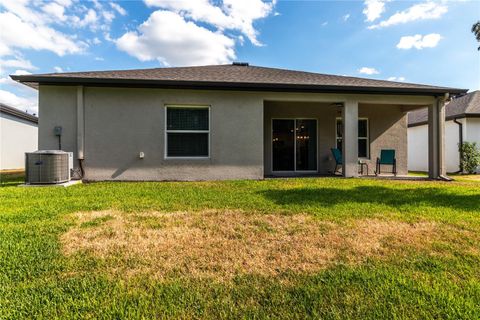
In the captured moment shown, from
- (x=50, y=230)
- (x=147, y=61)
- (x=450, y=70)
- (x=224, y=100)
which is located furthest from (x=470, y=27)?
(x=147, y=61)

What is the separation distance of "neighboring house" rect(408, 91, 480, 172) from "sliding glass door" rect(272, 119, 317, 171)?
8614 millimetres

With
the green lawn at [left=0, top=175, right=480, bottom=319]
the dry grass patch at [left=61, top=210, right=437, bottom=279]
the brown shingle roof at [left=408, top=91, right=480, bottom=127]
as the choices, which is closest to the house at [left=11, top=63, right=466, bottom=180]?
the green lawn at [left=0, top=175, right=480, bottom=319]

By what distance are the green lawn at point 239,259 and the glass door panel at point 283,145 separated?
17.6 ft

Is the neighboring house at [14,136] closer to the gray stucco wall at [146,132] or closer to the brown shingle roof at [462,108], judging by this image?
the gray stucco wall at [146,132]

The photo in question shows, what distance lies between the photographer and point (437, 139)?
9.25 meters

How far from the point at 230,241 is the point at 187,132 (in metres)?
5.67

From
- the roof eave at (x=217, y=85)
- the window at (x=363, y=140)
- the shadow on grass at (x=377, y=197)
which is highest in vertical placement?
the roof eave at (x=217, y=85)

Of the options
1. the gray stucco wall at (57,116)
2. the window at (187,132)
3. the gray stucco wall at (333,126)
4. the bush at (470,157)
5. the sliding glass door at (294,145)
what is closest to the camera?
the gray stucco wall at (57,116)

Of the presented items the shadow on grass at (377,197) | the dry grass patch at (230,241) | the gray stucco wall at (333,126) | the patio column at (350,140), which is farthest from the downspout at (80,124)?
the patio column at (350,140)

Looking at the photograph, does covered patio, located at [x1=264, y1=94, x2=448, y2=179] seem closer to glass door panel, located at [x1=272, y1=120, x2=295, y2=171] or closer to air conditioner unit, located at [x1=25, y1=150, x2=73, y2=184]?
glass door panel, located at [x1=272, y1=120, x2=295, y2=171]

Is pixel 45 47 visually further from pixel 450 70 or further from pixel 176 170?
pixel 450 70

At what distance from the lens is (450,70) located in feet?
41.4

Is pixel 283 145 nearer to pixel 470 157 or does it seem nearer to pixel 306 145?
pixel 306 145

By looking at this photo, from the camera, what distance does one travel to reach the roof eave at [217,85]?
7.43m
